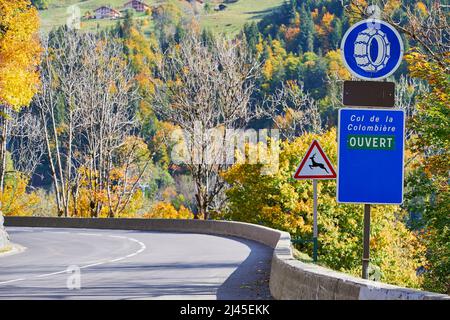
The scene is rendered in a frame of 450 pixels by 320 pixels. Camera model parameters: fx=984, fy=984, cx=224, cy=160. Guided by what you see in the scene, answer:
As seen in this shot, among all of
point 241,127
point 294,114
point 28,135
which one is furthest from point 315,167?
point 294,114

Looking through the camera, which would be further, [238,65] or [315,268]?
[238,65]

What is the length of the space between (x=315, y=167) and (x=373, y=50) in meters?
9.46

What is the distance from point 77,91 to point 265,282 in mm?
59069

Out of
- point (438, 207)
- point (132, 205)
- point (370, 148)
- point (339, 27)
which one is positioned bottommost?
point (132, 205)

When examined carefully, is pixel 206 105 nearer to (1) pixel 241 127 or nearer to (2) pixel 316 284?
(1) pixel 241 127

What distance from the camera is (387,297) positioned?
9172 millimetres

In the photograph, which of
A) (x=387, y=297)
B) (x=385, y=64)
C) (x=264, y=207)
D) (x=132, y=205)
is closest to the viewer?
(x=387, y=297)

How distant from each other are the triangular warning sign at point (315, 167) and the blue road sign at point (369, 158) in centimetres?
912

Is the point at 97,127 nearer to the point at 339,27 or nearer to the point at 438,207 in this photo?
the point at 438,207

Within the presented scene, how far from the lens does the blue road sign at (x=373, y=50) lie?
11.2 m

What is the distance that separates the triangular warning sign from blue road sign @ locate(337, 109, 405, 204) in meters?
9.12

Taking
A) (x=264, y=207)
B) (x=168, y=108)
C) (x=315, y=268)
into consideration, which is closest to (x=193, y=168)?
(x=168, y=108)

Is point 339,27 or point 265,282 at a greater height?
point 339,27

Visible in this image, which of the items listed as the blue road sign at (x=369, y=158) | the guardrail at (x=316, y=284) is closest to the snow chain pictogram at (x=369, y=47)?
the blue road sign at (x=369, y=158)
